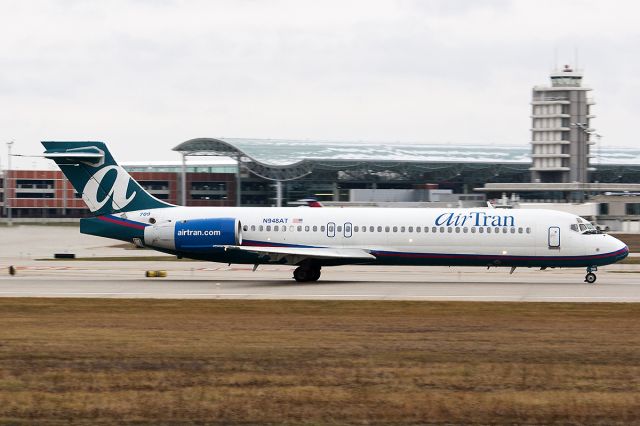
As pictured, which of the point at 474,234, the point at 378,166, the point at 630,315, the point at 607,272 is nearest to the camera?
the point at 630,315

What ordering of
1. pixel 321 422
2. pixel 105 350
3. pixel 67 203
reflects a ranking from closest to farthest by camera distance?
pixel 321 422 < pixel 105 350 < pixel 67 203

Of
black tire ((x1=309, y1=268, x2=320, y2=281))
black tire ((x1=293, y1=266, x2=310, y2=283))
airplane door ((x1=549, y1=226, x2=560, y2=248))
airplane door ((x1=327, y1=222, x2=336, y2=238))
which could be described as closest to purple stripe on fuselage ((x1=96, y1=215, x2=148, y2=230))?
black tire ((x1=293, y1=266, x2=310, y2=283))

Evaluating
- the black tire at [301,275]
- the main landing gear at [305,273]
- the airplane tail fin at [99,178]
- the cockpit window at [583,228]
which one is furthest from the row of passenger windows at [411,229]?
the airplane tail fin at [99,178]

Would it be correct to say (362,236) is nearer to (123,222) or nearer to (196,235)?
(196,235)

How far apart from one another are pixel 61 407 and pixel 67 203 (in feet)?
438

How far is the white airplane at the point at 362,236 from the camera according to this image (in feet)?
121

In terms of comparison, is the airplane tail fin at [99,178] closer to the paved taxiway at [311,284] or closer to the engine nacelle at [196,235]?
the engine nacelle at [196,235]

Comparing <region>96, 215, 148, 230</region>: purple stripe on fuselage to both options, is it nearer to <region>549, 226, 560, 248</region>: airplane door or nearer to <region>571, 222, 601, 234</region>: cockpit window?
<region>549, 226, 560, 248</region>: airplane door

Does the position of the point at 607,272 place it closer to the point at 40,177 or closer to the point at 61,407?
the point at 61,407

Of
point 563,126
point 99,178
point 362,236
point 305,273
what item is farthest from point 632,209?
point 99,178

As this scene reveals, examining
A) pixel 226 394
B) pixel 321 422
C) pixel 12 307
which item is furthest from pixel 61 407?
pixel 12 307

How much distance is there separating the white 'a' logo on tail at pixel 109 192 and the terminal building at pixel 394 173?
76.5 m

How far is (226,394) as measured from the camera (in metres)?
14.4

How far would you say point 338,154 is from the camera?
128 m
